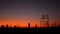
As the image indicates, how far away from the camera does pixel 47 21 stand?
293 ft
